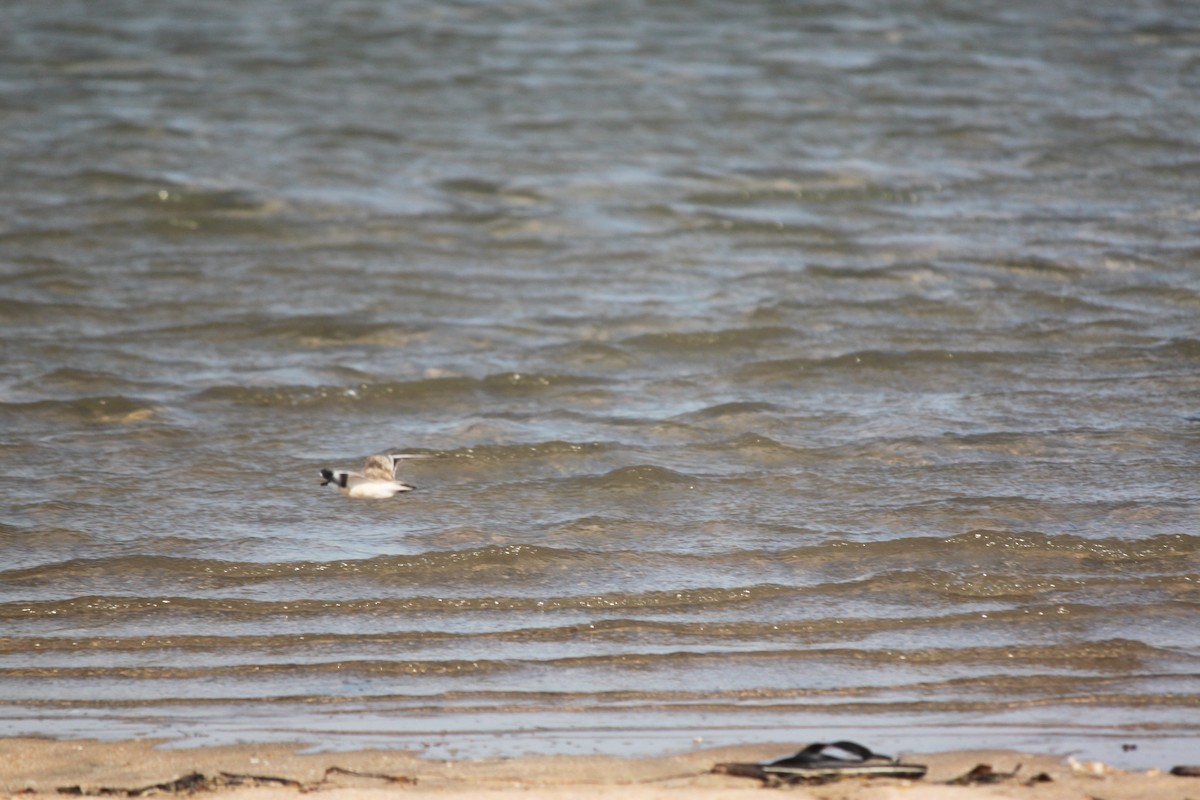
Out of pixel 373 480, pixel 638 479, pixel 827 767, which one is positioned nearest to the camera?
pixel 827 767

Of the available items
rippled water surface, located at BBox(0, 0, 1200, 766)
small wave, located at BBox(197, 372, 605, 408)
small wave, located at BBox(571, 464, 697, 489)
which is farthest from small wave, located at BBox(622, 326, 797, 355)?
small wave, located at BBox(571, 464, 697, 489)

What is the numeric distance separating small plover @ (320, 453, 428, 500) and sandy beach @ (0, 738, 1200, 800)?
65.7 inches

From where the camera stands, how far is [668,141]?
10703mm

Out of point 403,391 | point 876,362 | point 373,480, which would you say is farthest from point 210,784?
point 876,362

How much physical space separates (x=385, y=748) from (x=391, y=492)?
1.73 m

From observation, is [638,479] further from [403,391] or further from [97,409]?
[97,409]

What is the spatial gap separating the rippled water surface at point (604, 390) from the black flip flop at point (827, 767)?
182 mm

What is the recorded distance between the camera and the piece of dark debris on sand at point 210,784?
10.2 feet

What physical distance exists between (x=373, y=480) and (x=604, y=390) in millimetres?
1685

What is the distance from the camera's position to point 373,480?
4980 mm

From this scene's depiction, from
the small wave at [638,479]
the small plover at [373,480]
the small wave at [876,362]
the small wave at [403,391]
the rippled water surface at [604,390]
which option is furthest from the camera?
the small wave at [876,362]

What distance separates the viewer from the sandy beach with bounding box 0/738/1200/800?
3041mm

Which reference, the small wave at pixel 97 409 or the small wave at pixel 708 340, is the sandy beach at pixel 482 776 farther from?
the small wave at pixel 708 340

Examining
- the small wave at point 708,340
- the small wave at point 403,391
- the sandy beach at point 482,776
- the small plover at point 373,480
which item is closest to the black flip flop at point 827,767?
the sandy beach at point 482,776
